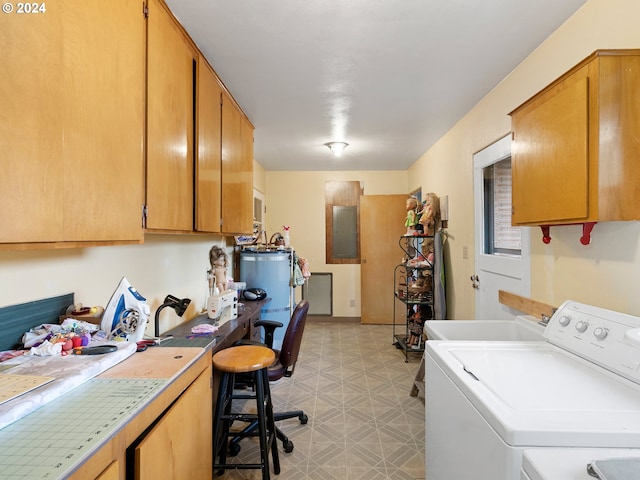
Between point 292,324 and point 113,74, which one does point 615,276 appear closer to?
point 292,324

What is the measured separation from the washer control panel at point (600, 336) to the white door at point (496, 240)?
2.05 ft

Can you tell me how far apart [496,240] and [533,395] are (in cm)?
173

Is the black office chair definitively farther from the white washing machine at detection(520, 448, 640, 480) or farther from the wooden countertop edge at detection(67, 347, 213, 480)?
the white washing machine at detection(520, 448, 640, 480)

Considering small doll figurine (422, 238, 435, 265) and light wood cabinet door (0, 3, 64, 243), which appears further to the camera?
small doll figurine (422, 238, 435, 265)

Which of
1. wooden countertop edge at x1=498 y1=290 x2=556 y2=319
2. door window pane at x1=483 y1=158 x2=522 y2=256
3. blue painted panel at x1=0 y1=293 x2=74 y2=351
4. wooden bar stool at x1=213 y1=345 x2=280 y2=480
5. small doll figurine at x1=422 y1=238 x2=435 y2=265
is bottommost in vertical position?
wooden bar stool at x1=213 y1=345 x2=280 y2=480

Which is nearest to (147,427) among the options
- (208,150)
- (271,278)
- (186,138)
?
(186,138)

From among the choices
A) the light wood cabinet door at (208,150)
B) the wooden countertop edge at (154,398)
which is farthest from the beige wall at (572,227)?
the light wood cabinet door at (208,150)

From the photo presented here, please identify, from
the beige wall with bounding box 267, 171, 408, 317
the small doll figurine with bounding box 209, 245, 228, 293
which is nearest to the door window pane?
the small doll figurine with bounding box 209, 245, 228, 293

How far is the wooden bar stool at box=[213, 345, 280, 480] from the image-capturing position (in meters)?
1.68

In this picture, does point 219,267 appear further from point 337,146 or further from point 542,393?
point 542,393

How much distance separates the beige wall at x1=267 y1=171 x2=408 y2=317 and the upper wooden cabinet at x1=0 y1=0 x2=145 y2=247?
3.96 metres

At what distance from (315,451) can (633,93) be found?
2.33 m

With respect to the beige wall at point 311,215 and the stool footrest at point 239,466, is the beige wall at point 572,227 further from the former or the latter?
the beige wall at point 311,215

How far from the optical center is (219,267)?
8.79ft
